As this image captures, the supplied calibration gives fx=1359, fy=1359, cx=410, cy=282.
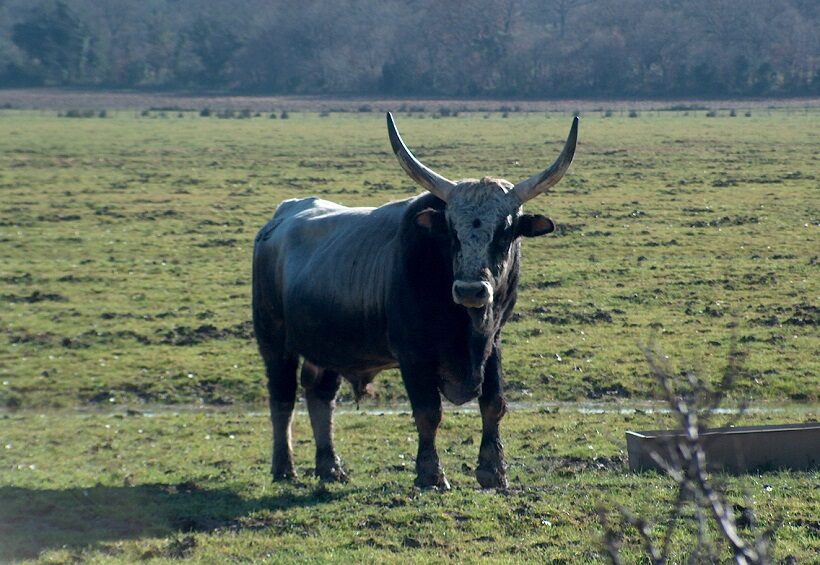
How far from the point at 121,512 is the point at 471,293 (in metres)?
2.67

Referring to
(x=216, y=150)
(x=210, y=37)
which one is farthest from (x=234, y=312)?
(x=210, y=37)

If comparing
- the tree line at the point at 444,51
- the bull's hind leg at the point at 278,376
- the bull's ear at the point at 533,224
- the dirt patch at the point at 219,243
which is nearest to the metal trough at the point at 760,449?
the bull's ear at the point at 533,224

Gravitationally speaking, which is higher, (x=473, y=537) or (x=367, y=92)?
(x=473, y=537)

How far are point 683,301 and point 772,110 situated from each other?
189ft

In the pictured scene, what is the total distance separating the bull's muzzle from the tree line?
276ft

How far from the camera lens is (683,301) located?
1792 centimetres

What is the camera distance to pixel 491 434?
29.7 ft

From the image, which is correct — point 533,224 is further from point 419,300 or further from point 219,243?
point 219,243

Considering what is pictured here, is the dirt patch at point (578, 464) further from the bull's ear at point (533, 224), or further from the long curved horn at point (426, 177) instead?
the long curved horn at point (426, 177)

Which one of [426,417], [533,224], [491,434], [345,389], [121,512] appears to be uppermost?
[533,224]

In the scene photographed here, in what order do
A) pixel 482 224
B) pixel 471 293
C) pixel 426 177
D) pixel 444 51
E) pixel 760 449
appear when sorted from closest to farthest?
pixel 471 293 → pixel 482 224 → pixel 426 177 → pixel 760 449 → pixel 444 51

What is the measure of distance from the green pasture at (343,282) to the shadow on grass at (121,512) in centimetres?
434

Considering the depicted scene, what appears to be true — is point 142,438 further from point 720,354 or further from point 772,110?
point 772,110

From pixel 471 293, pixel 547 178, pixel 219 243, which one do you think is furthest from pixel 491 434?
pixel 219 243
